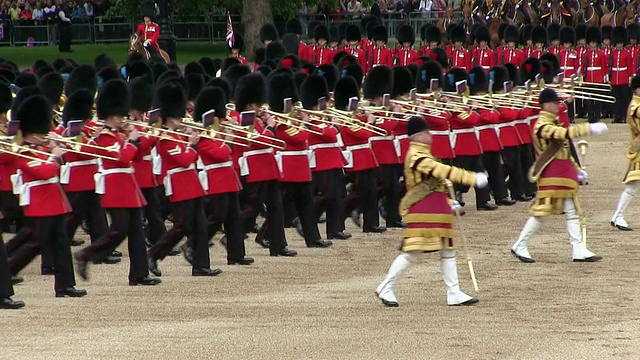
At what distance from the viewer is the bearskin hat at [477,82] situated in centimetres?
1527

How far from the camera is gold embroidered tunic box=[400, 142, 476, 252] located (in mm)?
9977

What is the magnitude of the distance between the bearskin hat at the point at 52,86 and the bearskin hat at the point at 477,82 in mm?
4099

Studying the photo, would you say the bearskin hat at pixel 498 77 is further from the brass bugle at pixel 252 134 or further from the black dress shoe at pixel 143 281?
the black dress shoe at pixel 143 281

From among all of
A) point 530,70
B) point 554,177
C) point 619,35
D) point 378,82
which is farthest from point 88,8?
point 554,177

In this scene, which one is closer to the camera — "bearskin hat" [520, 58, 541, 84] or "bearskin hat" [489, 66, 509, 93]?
"bearskin hat" [489, 66, 509, 93]

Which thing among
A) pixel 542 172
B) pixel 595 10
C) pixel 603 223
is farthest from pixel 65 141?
pixel 595 10

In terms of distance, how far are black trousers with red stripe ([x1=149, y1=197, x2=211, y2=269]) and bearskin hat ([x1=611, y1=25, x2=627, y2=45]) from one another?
44.8ft

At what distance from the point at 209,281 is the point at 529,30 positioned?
14220 millimetres

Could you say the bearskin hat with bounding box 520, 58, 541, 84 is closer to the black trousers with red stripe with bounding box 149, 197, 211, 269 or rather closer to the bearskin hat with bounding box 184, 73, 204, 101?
the bearskin hat with bounding box 184, 73, 204, 101

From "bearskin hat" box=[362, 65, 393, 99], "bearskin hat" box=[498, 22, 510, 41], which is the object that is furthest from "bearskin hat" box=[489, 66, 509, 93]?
"bearskin hat" box=[498, 22, 510, 41]

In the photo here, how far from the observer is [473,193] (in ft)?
54.5

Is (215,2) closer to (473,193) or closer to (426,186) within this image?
(473,193)

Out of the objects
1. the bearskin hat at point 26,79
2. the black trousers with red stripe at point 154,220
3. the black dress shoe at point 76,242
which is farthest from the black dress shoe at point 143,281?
the bearskin hat at point 26,79

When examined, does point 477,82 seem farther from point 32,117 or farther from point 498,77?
point 32,117
